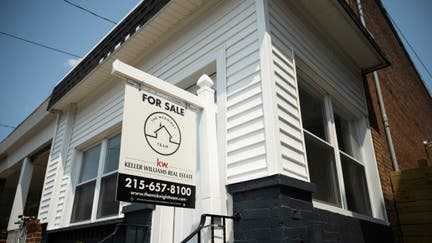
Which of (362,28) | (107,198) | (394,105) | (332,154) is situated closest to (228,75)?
(332,154)

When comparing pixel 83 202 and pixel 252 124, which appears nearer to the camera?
pixel 252 124

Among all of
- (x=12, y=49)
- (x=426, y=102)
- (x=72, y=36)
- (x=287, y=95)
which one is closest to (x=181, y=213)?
(x=287, y=95)

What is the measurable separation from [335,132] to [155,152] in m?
2.90

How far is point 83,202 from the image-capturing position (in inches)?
227

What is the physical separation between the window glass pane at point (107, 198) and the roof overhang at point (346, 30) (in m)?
3.97

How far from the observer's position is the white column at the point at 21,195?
7.75 meters

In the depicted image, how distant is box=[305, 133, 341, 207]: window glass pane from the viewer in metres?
3.59

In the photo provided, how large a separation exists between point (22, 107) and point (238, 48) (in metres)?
20.1

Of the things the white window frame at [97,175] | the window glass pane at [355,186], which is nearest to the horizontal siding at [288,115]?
the window glass pane at [355,186]

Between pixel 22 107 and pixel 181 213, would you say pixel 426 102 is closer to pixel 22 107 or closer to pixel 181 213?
pixel 181 213

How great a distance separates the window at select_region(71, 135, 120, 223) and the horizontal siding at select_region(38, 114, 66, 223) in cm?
68

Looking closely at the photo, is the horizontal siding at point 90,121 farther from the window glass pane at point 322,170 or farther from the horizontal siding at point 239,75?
the window glass pane at point 322,170

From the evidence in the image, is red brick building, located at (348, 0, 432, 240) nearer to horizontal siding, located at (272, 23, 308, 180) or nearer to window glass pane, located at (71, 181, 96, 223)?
horizontal siding, located at (272, 23, 308, 180)

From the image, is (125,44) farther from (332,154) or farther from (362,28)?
(362,28)
